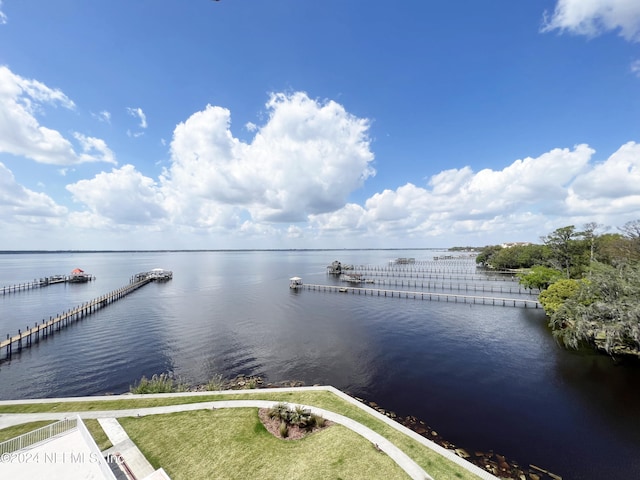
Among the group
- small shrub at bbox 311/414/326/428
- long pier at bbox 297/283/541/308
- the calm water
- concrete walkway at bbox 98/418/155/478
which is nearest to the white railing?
concrete walkway at bbox 98/418/155/478

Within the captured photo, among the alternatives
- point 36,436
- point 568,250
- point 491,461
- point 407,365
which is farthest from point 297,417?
point 568,250

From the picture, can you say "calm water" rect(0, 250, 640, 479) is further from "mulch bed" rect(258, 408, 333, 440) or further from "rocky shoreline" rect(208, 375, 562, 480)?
"mulch bed" rect(258, 408, 333, 440)

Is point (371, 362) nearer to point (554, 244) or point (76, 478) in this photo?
point (76, 478)

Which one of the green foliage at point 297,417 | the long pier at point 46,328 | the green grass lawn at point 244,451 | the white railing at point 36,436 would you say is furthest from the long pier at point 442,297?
the white railing at point 36,436

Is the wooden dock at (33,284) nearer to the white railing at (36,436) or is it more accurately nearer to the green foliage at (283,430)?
the white railing at (36,436)

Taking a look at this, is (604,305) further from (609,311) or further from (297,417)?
(297,417)

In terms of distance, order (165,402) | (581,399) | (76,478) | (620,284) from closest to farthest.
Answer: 1. (76,478)
2. (165,402)
3. (581,399)
4. (620,284)

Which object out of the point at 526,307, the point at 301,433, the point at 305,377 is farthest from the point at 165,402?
the point at 526,307
